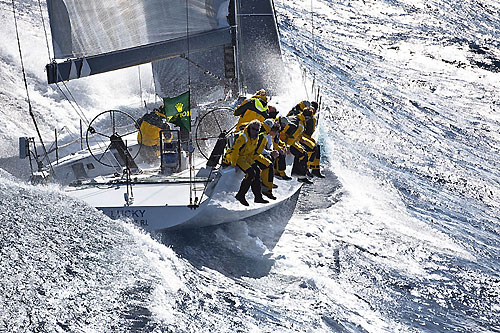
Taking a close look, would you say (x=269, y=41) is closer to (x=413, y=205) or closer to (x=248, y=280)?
(x=413, y=205)

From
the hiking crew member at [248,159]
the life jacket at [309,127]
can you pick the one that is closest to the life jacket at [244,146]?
the hiking crew member at [248,159]

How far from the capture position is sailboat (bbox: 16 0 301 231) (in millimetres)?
6492

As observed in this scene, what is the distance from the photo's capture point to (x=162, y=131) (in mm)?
7199

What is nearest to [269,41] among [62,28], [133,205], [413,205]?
[413,205]

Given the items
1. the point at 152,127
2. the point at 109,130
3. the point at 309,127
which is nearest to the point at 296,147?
the point at 309,127

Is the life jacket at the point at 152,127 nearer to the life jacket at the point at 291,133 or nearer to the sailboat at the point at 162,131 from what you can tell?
the sailboat at the point at 162,131

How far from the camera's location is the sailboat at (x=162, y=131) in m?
6.49

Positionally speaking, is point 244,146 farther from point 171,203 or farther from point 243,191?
point 171,203

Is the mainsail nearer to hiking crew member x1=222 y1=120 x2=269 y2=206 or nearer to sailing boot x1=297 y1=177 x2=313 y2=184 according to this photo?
hiking crew member x1=222 y1=120 x2=269 y2=206

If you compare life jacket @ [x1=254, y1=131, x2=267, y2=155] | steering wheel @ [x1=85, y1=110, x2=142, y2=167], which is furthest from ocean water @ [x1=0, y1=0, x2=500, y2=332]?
steering wheel @ [x1=85, y1=110, x2=142, y2=167]

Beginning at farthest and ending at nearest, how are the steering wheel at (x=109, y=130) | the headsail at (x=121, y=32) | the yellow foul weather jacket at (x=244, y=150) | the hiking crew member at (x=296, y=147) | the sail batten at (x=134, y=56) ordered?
the hiking crew member at (x=296, y=147), the steering wheel at (x=109, y=130), the headsail at (x=121, y=32), the sail batten at (x=134, y=56), the yellow foul weather jacket at (x=244, y=150)

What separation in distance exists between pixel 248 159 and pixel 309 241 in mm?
932

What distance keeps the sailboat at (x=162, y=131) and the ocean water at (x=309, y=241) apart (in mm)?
261

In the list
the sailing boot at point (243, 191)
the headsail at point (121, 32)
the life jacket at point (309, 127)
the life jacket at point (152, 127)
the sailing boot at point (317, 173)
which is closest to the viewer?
the sailing boot at point (243, 191)
